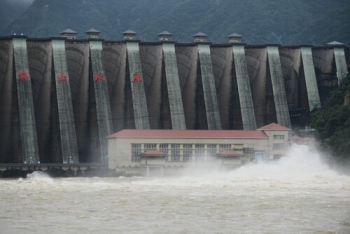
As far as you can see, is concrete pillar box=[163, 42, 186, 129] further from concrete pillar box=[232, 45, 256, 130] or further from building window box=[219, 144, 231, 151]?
building window box=[219, 144, 231, 151]

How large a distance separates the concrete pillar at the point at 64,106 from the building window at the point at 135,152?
246 inches

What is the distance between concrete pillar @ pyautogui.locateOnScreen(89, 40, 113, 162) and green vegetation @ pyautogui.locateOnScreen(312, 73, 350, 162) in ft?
71.2

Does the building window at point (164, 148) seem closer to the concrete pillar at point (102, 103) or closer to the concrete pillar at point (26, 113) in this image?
the concrete pillar at point (102, 103)

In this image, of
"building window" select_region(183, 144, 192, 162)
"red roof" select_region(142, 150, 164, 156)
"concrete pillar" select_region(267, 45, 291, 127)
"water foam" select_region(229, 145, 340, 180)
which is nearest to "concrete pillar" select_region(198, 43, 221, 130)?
"concrete pillar" select_region(267, 45, 291, 127)

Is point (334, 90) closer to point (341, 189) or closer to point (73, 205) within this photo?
point (341, 189)

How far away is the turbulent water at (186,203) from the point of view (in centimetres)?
5788

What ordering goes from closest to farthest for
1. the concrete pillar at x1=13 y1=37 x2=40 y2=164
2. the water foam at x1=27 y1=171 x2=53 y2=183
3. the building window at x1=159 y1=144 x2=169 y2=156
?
the water foam at x1=27 y1=171 x2=53 y2=183, the concrete pillar at x1=13 y1=37 x2=40 y2=164, the building window at x1=159 y1=144 x2=169 y2=156

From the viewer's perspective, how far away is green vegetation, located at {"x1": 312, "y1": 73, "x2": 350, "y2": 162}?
10173cm

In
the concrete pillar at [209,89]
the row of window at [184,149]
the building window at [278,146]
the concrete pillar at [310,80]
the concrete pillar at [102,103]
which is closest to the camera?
the row of window at [184,149]

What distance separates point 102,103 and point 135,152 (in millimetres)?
8421

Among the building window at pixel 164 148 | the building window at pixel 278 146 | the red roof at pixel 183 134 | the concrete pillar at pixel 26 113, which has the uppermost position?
the concrete pillar at pixel 26 113

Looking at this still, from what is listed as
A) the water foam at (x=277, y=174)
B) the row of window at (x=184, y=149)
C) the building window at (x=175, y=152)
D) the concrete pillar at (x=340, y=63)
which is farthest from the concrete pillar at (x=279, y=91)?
the building window at (x=175, y=152)

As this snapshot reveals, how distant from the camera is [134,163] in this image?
352ft

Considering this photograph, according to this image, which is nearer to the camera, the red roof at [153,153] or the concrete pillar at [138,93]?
the red roof at [153,153]
